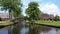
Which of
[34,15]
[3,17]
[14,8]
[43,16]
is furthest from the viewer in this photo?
[43,16]

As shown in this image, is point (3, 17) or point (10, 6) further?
point (3, 17)

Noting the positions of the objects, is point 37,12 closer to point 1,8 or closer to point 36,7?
point 36,7

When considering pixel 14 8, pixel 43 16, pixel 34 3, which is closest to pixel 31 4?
pixel 34 3

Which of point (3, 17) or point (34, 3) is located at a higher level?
point (34, 3)

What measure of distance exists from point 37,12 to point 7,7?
35.0 meters

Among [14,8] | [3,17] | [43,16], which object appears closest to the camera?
[14,8]

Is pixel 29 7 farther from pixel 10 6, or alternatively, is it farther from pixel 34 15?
pixel 10 6

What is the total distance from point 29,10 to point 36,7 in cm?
530

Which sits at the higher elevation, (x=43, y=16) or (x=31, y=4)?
(x=31, y=4)

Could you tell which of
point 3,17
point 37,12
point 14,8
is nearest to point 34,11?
point 37,12

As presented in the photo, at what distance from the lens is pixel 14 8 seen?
3029 inches

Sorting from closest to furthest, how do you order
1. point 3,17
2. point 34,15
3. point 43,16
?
point 3,17, point 34,15, point 43,16

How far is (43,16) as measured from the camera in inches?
5084

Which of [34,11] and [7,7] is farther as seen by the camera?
[34,11]
